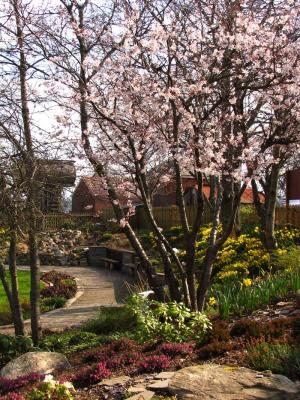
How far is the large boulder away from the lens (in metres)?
4.30

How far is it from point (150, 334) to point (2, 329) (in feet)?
16.9

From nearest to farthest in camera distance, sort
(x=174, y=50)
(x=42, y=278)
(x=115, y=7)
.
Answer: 1. (x=174, y=50)
2. (x=115, y=7)
3. (x=42, y=278)

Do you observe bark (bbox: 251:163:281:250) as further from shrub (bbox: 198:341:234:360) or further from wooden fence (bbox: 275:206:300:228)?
shrub (bbox: 198:341:234:360)

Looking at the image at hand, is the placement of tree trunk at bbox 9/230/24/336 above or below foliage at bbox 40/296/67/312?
above

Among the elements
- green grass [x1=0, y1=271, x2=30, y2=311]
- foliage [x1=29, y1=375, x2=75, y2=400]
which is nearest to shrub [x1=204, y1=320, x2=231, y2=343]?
foliage [x1=29, y1=375, x2=75, y2=400]

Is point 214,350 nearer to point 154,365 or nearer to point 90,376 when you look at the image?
point 154,365

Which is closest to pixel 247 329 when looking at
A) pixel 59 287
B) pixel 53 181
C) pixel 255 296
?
pixel 255 296

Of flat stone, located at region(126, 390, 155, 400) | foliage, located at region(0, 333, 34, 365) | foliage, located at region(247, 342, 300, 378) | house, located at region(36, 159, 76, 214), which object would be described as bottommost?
foliage, located at region(0, 333, 34, 365)

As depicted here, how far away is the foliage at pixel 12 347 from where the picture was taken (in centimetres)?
721

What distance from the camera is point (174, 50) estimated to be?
22.6 feet

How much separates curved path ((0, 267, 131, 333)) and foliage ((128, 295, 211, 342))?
3950mm

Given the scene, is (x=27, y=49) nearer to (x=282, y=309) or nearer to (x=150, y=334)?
(x=150, y=334)

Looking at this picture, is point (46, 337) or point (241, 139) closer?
point (241, 139)

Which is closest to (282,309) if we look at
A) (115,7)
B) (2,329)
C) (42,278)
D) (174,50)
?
(174,50)
